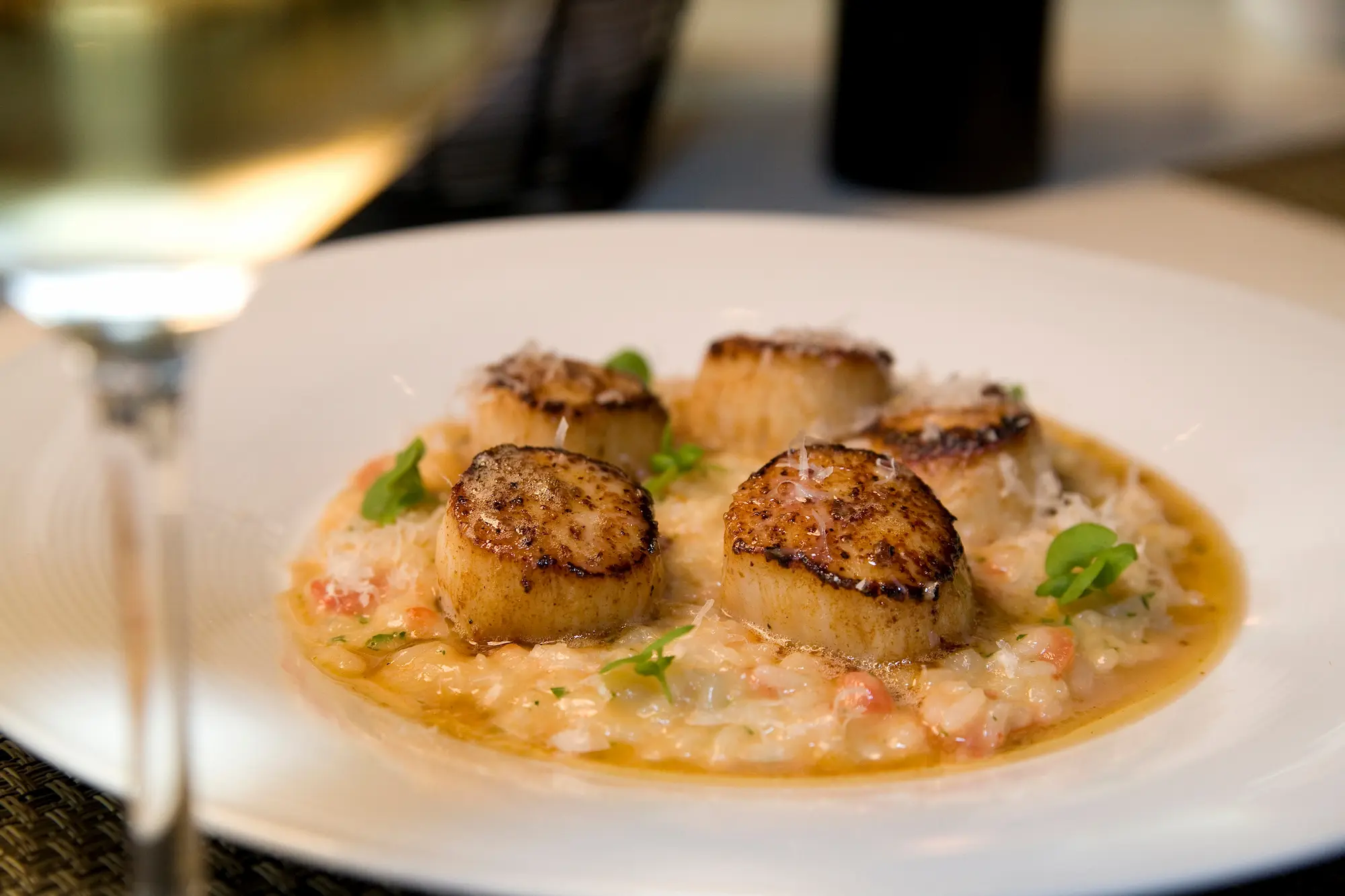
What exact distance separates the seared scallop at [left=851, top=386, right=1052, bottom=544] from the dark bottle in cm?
190

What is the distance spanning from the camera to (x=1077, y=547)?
247 cm

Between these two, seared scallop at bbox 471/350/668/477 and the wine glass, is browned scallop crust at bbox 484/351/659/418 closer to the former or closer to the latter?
seared scallop at bbox 471/350/668/477

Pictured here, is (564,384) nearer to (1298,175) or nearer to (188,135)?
(188,135)

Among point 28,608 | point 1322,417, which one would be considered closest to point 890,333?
point 1322,417

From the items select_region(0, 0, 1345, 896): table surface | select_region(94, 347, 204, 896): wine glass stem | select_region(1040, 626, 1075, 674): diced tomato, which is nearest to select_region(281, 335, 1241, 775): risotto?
select_region(1040, 626, 1075, 674): diced tomato

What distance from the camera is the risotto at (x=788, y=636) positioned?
209cm

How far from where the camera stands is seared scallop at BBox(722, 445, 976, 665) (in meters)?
2.21

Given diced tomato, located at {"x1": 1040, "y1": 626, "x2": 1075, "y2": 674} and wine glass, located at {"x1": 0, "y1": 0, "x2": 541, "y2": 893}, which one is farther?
diced tomato, located at {"x1": 1040, "y1": 626, "x2": 1075, "y2": 674}

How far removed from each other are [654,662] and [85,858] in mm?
764

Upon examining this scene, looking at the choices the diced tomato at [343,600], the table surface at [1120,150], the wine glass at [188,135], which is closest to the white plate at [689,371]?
the diced tomato at [343,600]

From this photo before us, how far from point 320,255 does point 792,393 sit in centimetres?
124

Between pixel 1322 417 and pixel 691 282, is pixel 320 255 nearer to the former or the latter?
pixel 691 282

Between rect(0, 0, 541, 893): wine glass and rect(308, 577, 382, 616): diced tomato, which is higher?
rect(0, 0, 541, 893): wine glass

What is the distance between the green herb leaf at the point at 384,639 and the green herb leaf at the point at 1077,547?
3.44ft
